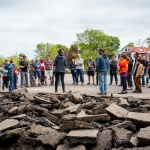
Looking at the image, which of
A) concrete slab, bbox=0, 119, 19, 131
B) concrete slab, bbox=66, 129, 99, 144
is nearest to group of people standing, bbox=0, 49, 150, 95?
concrete slab, bbox=0, 119, 19, 131

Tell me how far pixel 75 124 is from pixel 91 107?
2.25 meters

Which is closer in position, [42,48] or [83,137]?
[83,137]

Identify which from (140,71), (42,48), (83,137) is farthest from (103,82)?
(42,48)

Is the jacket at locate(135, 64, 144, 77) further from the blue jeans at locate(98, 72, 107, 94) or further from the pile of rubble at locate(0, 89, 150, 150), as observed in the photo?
the pile of rubble at locate(0, 89, 150, 150)

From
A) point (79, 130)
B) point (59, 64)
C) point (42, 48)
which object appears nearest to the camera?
point (79, 130)

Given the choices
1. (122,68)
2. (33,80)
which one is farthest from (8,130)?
(33,80)

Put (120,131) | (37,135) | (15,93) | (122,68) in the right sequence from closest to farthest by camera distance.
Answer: (120,131), (37,135), (15,93), (122,68)

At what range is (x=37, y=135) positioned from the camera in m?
5.00

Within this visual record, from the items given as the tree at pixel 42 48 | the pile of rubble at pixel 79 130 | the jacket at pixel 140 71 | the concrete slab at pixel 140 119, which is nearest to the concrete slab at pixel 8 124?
the pile of rubble at pixel 79 130

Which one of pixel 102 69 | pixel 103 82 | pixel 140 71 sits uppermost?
pixel 102 69

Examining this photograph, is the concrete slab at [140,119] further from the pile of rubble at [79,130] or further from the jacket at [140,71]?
the jacket at [140,71]

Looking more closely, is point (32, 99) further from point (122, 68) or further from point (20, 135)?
point (122, 68)

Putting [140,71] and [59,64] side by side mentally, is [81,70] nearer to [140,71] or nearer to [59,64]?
[59,64]

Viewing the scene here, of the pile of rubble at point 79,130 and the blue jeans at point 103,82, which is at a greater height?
the blue jeans at point 103,82
